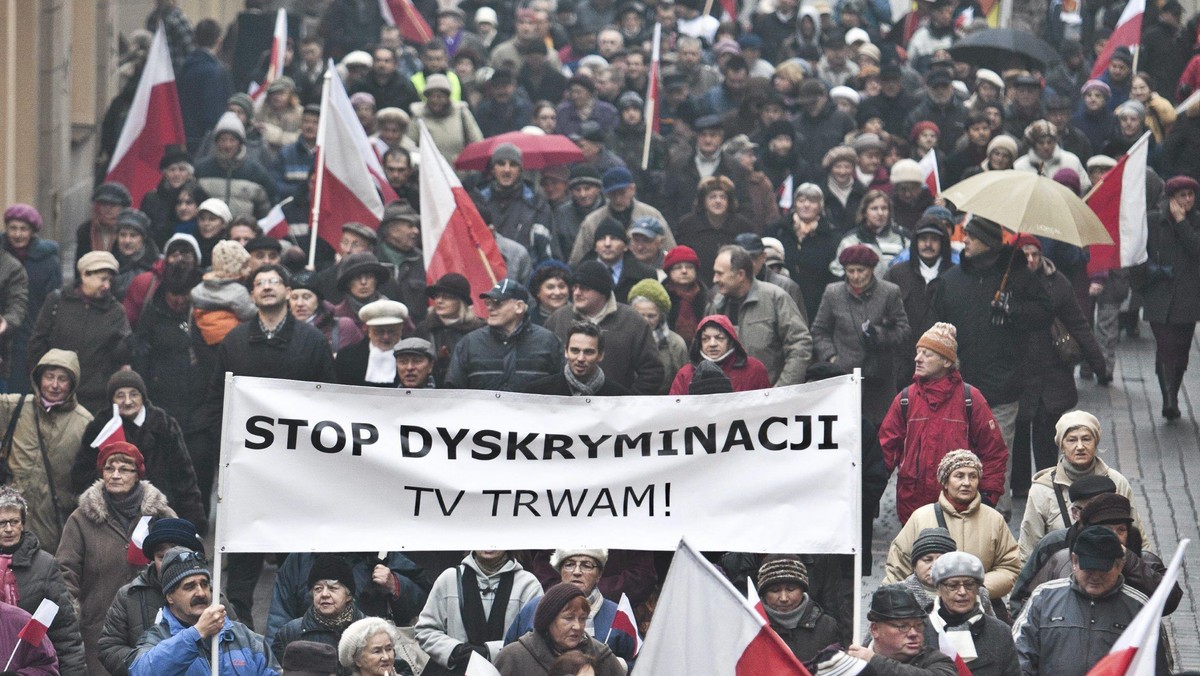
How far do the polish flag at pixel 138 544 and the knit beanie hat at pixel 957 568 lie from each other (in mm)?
3863

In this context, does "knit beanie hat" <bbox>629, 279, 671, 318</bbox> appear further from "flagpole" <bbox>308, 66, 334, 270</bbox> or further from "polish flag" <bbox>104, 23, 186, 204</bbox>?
"polish flag" <bbox>104, 23, 186, 204</bbox>

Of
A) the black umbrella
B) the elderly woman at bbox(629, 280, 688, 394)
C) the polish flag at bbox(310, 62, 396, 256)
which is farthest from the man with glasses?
the black umbrella

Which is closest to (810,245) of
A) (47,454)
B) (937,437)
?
(937,437)

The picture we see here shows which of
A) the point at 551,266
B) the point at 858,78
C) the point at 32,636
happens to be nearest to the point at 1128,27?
the point at 858,78

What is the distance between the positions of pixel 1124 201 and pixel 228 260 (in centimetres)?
642

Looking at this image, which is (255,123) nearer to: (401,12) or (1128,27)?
(401,12)

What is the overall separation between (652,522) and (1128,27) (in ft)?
46.0

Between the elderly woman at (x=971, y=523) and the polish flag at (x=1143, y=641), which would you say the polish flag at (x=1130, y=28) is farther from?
the polish flag at (x=1143, y=641)

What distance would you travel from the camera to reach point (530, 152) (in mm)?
18391

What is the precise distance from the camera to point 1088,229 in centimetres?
1452

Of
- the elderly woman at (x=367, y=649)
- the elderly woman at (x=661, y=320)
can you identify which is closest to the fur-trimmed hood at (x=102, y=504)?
the elderly woman at (x=367, y=649)

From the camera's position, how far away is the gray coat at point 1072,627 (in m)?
9.34

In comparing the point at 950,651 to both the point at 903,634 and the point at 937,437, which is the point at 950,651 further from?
the point at 937,437

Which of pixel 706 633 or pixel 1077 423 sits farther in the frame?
pixel 1077 423
